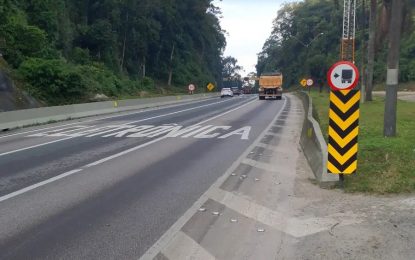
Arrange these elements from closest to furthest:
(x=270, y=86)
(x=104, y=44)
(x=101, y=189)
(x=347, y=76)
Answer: (x=347, y=76), (x=101, y=189), (x=270, y=86), (x=104, y=44)

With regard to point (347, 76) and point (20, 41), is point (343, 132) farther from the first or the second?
point (20, 41)

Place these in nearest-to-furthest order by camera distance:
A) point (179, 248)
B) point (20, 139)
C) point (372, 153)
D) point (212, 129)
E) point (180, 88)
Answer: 1. point (179, 248)
2. point (372, 153)
3. point (20, 139)
4. point (212, 129)
5. point (180, 88)

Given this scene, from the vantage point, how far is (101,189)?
8.82 m

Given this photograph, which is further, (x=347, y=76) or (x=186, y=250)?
(x=347, y=76)

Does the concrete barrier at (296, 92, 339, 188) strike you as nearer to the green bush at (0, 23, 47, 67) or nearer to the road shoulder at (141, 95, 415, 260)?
the road shoulder at (141, 95, 415, 260)

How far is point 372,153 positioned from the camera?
420 inches

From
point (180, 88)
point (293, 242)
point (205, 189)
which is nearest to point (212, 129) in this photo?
point (205, 189)

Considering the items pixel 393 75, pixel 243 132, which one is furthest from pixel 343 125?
pixel 243 132

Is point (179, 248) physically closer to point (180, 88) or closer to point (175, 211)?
point (175, 211)

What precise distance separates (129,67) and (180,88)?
45.0ft

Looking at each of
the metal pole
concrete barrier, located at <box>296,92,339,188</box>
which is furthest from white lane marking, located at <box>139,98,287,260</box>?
the metal pole

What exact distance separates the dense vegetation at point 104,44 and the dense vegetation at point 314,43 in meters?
19.7

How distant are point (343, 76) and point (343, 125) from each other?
87cm

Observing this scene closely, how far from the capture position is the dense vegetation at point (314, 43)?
250 feet
